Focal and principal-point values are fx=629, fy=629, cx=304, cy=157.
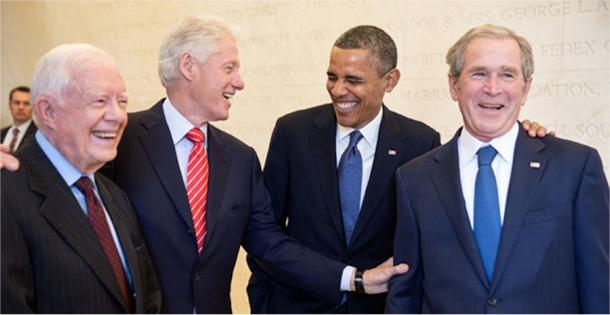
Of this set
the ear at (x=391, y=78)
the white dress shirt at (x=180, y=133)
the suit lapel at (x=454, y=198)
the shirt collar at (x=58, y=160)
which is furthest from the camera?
the ear at (x=391, y=78)

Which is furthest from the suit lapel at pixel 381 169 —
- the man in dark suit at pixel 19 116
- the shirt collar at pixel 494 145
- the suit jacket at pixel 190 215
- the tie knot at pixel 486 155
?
the man in dark suit at pixel 19 116

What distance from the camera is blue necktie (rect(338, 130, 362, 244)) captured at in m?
2.82

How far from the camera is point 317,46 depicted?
546cm

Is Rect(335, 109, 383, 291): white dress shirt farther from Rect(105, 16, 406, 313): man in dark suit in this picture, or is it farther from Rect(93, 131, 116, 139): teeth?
Rect(93, 131, 116, 139): teeth

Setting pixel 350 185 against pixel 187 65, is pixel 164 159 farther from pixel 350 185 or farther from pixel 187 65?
pixel 350 185

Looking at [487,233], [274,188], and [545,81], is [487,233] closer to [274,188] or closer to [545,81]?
[274,188]

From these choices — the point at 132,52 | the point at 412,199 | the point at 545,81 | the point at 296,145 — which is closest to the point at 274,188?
the point at 296,145

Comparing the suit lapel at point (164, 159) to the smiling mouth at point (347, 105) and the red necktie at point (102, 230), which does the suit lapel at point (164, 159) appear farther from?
the smiling mouth at point (347, 105)

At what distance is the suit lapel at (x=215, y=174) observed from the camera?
8.07 feet

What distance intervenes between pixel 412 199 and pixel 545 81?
7.96 ft

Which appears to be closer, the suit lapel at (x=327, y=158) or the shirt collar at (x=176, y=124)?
the shirt collar at (x=176, y=124)

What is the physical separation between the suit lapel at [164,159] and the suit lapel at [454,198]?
94 centimetres

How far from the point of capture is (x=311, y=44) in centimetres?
550

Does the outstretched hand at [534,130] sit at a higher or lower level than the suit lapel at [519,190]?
higher
